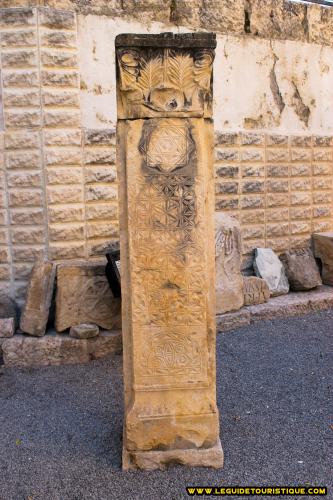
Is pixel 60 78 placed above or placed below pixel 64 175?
above

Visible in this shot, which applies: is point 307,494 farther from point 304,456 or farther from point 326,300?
point 326,300

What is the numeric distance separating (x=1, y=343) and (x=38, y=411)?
3.99 feet

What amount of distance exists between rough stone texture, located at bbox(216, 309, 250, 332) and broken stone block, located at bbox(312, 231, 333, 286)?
1.72m

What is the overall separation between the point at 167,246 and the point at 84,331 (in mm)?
2253

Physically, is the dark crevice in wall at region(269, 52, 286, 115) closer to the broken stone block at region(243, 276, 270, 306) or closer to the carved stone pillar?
the broken stone block at region(243, 276, 270, 306)

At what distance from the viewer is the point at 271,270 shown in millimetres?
6336

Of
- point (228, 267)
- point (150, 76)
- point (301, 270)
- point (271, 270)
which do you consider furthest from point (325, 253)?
point (150, 76)

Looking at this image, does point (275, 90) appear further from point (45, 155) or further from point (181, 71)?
point (181, 71)

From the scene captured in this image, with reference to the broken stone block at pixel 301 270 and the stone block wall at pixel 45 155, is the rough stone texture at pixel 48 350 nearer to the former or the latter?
the stone block wall at pixel 45 155

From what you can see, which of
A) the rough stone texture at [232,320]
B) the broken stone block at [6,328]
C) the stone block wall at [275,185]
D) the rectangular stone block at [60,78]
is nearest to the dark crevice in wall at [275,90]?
the stone block wall at [275,185]

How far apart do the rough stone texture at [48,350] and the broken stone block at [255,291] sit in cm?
210

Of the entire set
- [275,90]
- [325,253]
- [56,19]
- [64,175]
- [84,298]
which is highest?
[56,19]

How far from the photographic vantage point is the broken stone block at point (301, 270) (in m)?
6.39

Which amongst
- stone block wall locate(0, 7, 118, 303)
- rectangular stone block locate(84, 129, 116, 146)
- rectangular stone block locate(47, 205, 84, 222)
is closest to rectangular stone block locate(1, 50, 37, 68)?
stone block wall locate(0, 7, 118, 303)
